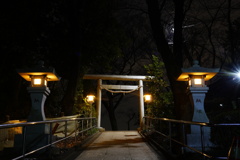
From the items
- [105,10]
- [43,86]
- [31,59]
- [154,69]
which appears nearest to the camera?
[43,86]

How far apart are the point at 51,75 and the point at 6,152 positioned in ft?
8.94

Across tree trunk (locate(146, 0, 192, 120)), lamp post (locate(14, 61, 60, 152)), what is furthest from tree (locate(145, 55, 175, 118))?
lamp post (locate(14, 61, 60, 152))

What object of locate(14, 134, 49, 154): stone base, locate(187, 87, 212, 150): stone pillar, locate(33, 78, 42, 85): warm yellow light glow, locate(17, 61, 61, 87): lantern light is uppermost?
locate(17, 61, 61, 87): lantern light

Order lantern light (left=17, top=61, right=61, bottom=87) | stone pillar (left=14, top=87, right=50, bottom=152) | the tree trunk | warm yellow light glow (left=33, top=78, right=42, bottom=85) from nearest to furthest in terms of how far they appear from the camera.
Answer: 1. stone pillar (left=14, top=87, right=50, bottom=152)
2. lantern light (left=17, top=61, right=61, bottom=87)
3. warm yellow light glow (left=33, top=78, right=42, bottom=85)
4. the tree trunk

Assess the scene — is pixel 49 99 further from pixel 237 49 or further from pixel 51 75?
Result: pixel 237 49

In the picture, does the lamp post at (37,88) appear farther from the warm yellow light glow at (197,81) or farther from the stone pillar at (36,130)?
the warm yellow light glow at (197,81)

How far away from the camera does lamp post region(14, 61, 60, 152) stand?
7047mm

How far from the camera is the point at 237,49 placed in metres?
15.5

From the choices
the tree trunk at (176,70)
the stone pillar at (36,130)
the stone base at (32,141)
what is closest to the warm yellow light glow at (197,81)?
the tree trunk at (176,70)

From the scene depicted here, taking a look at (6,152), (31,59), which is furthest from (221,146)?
(31,59)

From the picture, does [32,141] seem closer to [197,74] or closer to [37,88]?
[37,88]

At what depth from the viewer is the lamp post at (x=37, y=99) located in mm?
7047

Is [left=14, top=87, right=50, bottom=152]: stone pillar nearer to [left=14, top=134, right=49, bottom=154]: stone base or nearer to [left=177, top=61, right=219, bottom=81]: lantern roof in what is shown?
[left=14, top=134, right=49, bottom=154]: stone base

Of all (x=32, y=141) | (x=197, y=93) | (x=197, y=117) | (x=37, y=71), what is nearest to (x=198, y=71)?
(x=197, y=93)
